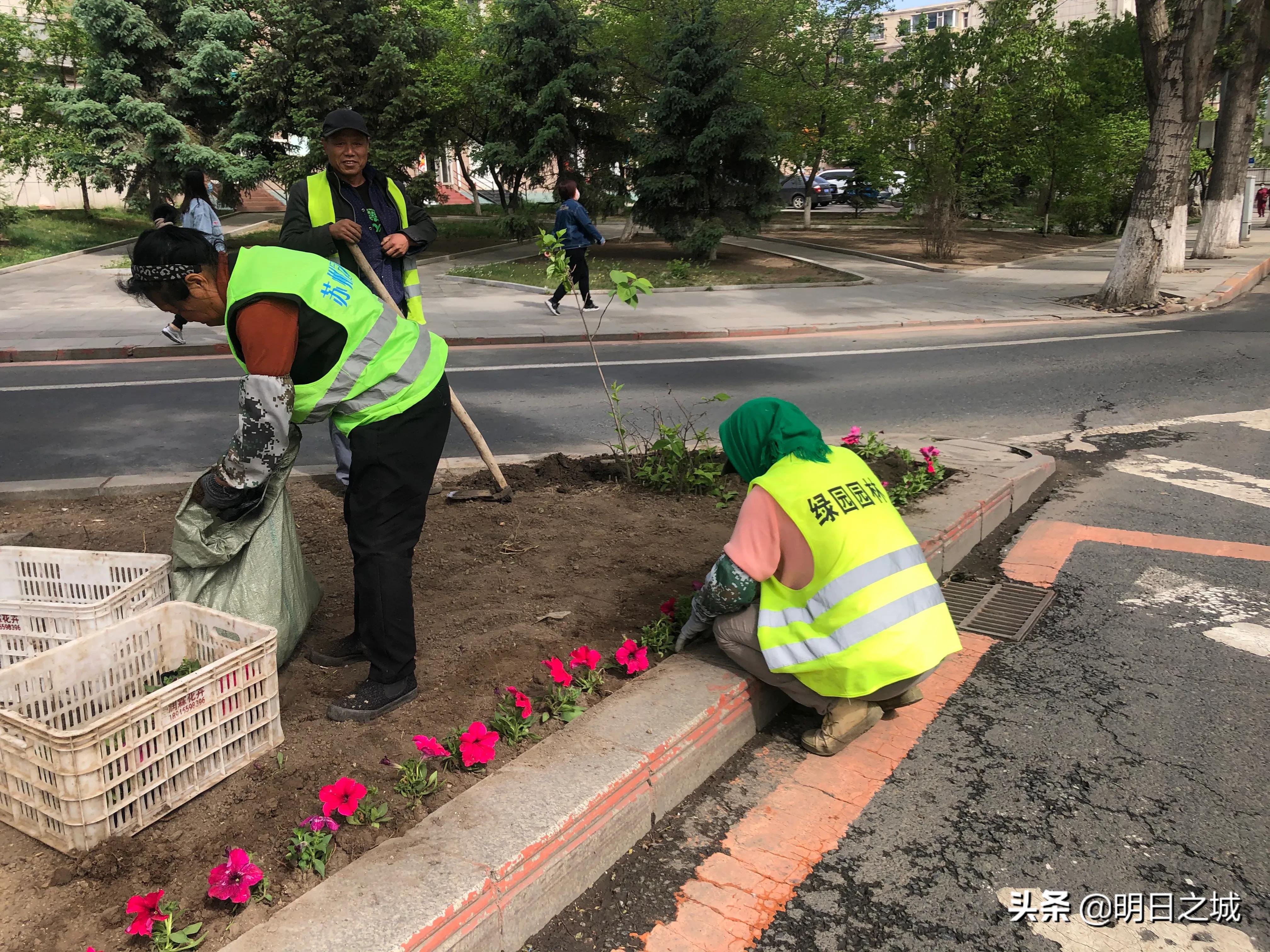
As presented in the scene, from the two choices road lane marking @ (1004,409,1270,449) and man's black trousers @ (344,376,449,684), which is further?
road lane marking @ (1004,409,1270,449)

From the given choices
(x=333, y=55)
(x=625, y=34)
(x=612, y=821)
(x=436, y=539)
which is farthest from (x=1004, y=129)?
(x=612, y=821)

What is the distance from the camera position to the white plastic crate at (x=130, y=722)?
2385mm

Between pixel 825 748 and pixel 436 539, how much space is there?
7.27 feet

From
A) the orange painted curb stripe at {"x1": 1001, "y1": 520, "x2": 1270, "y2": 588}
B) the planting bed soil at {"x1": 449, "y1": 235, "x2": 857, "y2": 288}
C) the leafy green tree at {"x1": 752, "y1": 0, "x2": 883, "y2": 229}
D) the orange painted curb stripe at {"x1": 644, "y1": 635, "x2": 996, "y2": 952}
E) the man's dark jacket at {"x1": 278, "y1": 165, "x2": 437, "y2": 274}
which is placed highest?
the leafy green tree at {"x1": 752, "y1": 0, "x2": 883, "y2": 229}

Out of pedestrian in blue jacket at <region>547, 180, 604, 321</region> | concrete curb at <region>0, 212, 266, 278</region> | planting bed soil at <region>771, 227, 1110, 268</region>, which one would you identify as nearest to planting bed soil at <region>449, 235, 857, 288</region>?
pedestrian in blue jacket at <region>547, 180, 604, 321</region>

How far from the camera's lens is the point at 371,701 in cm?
309

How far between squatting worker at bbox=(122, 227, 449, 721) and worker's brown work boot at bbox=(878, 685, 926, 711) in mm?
1649

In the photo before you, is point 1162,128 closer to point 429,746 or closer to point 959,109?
point 959,109

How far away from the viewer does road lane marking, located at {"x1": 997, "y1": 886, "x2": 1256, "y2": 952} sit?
7.80ft

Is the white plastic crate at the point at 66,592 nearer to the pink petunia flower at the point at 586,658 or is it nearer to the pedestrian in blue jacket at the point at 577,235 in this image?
the pink petunia flower at the point at 586,658

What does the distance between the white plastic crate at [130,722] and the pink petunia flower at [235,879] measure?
15.1 inches

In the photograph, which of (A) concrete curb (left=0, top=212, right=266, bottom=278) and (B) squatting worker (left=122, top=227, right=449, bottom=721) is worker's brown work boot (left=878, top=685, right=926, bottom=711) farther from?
(A) concrete curb (left=0, top=212, right=266, bottom=278)

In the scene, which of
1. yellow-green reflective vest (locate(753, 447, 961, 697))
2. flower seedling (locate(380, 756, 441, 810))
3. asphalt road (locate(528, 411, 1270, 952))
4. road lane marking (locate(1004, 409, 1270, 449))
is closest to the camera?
asphalt road (locate(528, 411, 1270, 952))

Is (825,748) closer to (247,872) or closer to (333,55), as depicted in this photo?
(247,872)
